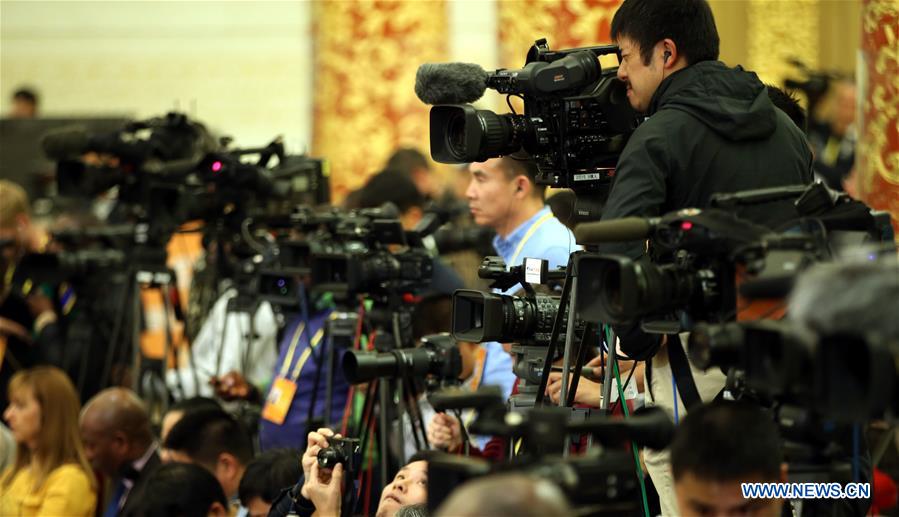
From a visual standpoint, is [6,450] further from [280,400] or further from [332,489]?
[332,489]

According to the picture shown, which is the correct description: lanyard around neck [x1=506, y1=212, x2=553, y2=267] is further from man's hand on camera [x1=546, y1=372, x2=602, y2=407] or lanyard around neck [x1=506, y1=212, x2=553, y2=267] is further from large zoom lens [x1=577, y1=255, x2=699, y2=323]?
large zoom lens [x1=577, y1=255, x2=699, y2=323]

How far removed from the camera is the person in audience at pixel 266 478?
4.15 m

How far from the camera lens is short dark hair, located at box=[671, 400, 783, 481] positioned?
2492 millimetres

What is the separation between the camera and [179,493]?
4.04 m

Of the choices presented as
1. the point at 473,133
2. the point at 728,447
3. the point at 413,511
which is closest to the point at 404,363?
the point at 413,511

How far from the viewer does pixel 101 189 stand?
5.81 meters

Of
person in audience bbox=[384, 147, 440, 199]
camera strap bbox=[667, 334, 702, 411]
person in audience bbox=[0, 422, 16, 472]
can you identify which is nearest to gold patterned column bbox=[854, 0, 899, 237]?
camera strap bbox=[667, 334, 702, 411]

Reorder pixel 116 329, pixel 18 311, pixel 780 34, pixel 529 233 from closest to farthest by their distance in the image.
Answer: pixel 529 233 < pixel 116 329 < pixel 18 311 < pixel 780 34

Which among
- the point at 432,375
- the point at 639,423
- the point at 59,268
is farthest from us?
the point at 59,268

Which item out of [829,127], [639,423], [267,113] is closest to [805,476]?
[639,423]

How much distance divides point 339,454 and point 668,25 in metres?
1.24

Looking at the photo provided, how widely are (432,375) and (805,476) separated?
1.69 meters

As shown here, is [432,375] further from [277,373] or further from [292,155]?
[292,155]

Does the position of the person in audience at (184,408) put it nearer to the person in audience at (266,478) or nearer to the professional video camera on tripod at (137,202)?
the person in audience at (266,478)
